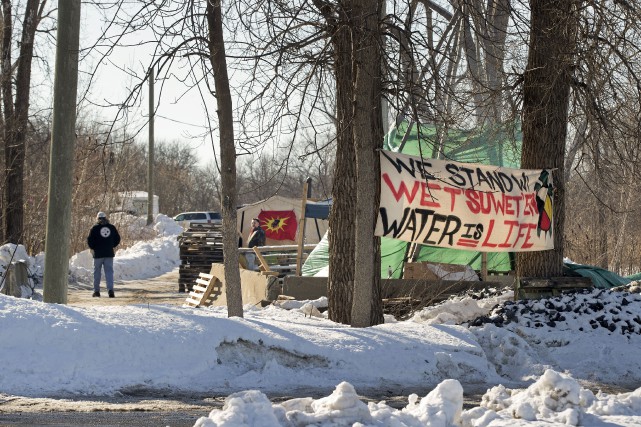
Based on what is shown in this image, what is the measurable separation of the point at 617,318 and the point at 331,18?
499 cm

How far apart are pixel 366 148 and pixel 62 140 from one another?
3.48 meters

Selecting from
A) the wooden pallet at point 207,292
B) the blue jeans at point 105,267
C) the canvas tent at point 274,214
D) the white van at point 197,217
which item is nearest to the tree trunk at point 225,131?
the wooden pallet at point 207,292

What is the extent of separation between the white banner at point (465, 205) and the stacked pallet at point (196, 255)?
44.5 feet

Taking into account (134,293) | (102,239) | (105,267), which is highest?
(102,239)

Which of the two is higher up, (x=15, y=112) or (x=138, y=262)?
(x=15, y=112)

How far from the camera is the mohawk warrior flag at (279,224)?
42.7m

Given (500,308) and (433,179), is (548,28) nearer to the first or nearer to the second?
(433,179)

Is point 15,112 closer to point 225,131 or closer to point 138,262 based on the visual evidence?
point 138,262

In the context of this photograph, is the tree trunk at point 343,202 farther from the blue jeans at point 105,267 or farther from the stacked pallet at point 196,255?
the stacked pallet at point 196,255

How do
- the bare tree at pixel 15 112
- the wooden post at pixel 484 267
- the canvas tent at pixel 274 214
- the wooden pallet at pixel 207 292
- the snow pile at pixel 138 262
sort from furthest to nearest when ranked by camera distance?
the canvas tent at pixel 274 214 → the snow pile at pixel 138 262 → the bare tree at pixel 15 112 → the wooden pallet at pixel 207 292 → the wooden post at pixel 484 267

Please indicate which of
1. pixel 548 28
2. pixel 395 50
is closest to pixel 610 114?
pixel 548 28

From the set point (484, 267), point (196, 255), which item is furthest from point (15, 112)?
point (484, 267)

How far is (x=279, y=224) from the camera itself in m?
42.8

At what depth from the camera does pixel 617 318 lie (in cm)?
1237
